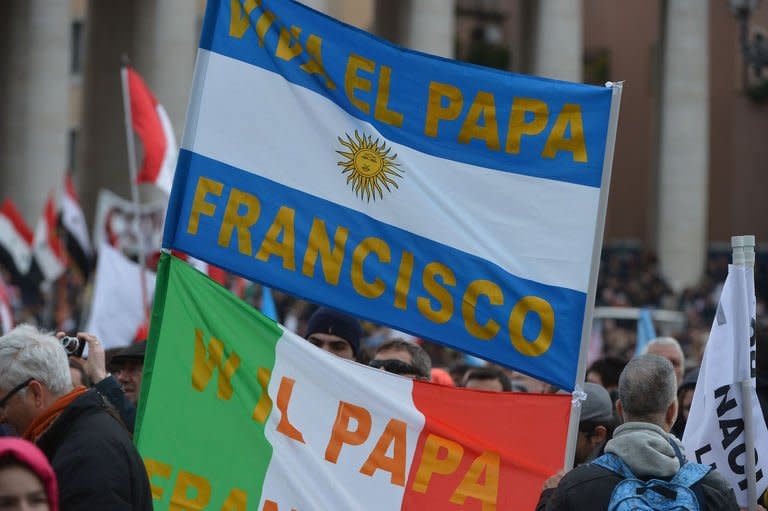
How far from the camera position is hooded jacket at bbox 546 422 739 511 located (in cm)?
588

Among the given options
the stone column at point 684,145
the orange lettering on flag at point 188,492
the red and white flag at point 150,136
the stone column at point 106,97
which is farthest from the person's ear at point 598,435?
the stone column at point 684,145

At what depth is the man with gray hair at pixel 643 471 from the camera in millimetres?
5867

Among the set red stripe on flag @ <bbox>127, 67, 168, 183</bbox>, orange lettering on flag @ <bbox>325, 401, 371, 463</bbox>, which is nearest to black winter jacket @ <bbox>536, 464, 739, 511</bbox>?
orange lettering on flag @ <bbox>325, 401, 371, 463</bbox>

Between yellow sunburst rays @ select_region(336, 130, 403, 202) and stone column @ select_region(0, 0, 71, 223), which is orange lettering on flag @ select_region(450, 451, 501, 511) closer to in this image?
yellow sunburst rays @ select_region(336, 130, 403, 202)

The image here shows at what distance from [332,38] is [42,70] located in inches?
1508

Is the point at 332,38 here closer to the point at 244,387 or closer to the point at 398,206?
the point at 398,206

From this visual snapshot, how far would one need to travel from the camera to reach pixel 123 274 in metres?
16.9

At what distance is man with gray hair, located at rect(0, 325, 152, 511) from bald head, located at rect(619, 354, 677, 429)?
1800 mm

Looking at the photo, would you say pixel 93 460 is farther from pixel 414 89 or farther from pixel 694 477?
pixel 414 89

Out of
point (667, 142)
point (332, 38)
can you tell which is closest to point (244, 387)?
point (332, 38)

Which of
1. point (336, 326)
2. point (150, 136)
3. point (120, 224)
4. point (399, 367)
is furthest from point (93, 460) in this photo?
point (120, 224)

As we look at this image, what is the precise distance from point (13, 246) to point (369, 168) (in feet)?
61.7

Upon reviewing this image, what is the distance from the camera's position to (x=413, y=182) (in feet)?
23.2

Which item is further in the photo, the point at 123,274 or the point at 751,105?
the point at 751,105
